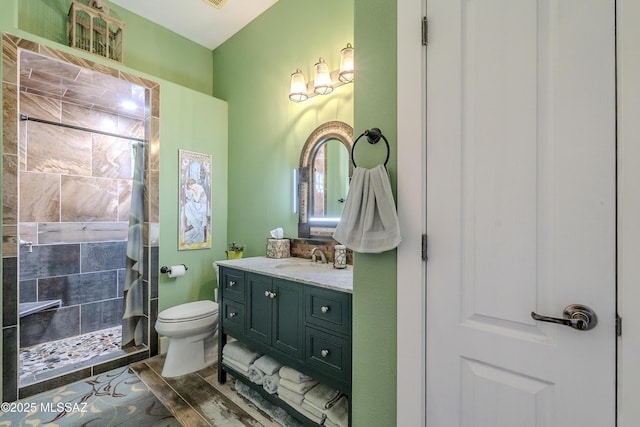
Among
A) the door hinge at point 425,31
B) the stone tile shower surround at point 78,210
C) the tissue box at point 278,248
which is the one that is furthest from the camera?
the stone tile shower surround at point 78,210

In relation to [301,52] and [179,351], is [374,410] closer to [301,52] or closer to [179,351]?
[179,351]

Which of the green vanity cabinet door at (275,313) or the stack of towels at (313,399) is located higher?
the green vanity cabinet door at (275,313)

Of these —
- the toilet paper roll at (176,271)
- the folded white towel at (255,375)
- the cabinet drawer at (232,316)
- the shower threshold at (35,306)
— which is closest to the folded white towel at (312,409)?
the folded white towel at (255,375)

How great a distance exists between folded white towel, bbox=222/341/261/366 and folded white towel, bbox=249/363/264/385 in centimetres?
5

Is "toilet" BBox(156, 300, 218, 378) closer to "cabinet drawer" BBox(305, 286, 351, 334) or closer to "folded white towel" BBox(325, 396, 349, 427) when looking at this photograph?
"cabinet drawer" BBox(305, 286, 351, 334)

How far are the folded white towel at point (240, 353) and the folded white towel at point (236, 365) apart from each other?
2cm

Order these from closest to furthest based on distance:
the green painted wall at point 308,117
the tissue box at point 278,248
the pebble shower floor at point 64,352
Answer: the green painted wall at point 308,117 < the pebble shower floor at point 64,352 < the tissue box at point 278,248

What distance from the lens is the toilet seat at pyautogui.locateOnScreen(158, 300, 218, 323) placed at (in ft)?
7.37

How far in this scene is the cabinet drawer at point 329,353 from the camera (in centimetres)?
143

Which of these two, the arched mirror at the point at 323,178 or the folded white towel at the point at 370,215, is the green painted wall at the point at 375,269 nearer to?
the folded white towel at the point at 370,215

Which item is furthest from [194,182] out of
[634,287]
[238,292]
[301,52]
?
[634,287]

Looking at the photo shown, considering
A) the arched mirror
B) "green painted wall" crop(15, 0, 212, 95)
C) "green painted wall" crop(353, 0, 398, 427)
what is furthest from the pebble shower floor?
"green painted wall" crop(15, 0, 212, 95)

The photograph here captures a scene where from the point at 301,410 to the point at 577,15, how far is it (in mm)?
2036

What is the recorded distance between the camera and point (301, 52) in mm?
2449
